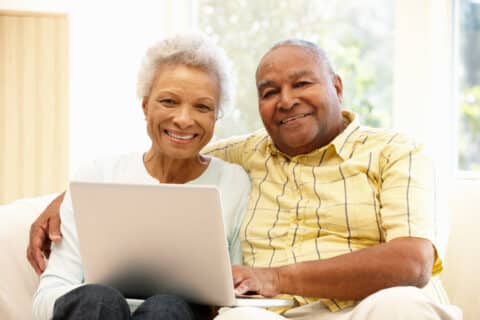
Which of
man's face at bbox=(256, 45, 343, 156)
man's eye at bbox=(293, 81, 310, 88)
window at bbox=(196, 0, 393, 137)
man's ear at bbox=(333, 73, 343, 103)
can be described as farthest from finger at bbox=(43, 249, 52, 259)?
window at bbox=(196, 0, 393, 137)

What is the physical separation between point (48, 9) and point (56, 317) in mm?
2167

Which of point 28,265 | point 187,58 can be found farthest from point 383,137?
point 28,265

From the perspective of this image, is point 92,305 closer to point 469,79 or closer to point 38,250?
point 38,250

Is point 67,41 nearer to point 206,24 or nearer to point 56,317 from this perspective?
point 206,24

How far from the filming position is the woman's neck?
6.84 ft

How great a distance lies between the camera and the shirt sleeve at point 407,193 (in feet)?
6.01

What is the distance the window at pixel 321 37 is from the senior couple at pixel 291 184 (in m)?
1.11

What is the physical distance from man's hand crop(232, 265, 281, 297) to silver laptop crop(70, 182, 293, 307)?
0.07m

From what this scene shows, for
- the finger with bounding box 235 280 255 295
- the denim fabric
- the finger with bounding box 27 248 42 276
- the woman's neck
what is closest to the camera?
the denim fabric

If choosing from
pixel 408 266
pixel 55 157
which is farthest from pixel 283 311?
pixel 55 157

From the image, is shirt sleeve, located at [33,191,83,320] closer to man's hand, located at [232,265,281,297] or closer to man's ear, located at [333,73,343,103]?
man's hand, located at [232,265,281,297]

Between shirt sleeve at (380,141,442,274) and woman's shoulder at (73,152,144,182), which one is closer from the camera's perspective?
shirt sleeve at (380,141,442,274)

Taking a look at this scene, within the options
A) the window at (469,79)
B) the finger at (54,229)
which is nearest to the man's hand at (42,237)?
the finger at (54,229)

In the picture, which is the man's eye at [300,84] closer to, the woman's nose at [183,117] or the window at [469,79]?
the woman's nose at [183,117]
